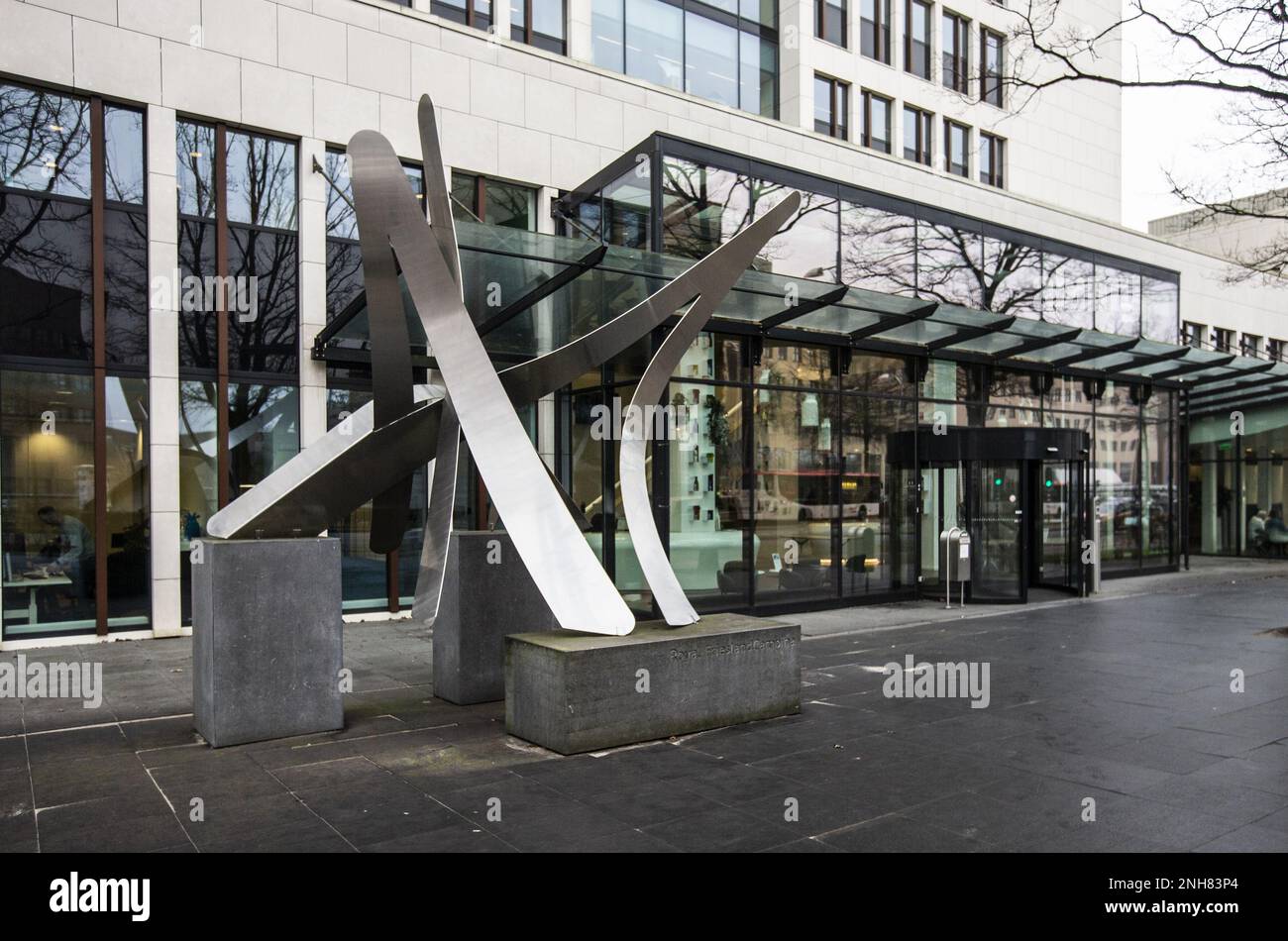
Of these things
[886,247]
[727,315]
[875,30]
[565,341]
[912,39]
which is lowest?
[565,341]

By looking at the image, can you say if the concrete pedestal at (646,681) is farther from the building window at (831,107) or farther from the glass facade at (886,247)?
the building window at (831,107)

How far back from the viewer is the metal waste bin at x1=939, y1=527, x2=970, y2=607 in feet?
58.3

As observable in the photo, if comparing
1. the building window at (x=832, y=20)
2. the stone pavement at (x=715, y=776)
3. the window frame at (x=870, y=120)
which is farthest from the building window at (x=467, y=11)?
the stone pavement at (x=715, y=776)

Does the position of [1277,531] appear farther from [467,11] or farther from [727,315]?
[467,11]

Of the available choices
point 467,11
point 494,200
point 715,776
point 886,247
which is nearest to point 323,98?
point 494,200

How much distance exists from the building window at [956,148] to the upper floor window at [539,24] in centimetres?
1371

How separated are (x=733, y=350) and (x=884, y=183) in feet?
27.4

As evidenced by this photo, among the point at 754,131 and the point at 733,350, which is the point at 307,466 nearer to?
the point at 733,350

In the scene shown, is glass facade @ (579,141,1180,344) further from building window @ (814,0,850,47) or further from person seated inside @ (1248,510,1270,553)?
person seated inside @ (1248,510,1270,553)

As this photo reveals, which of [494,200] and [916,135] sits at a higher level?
[916,135]

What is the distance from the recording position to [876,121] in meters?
25.7

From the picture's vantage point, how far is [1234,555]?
1163 inches

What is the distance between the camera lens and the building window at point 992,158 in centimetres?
2844

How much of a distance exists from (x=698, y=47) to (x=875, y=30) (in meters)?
7.07
